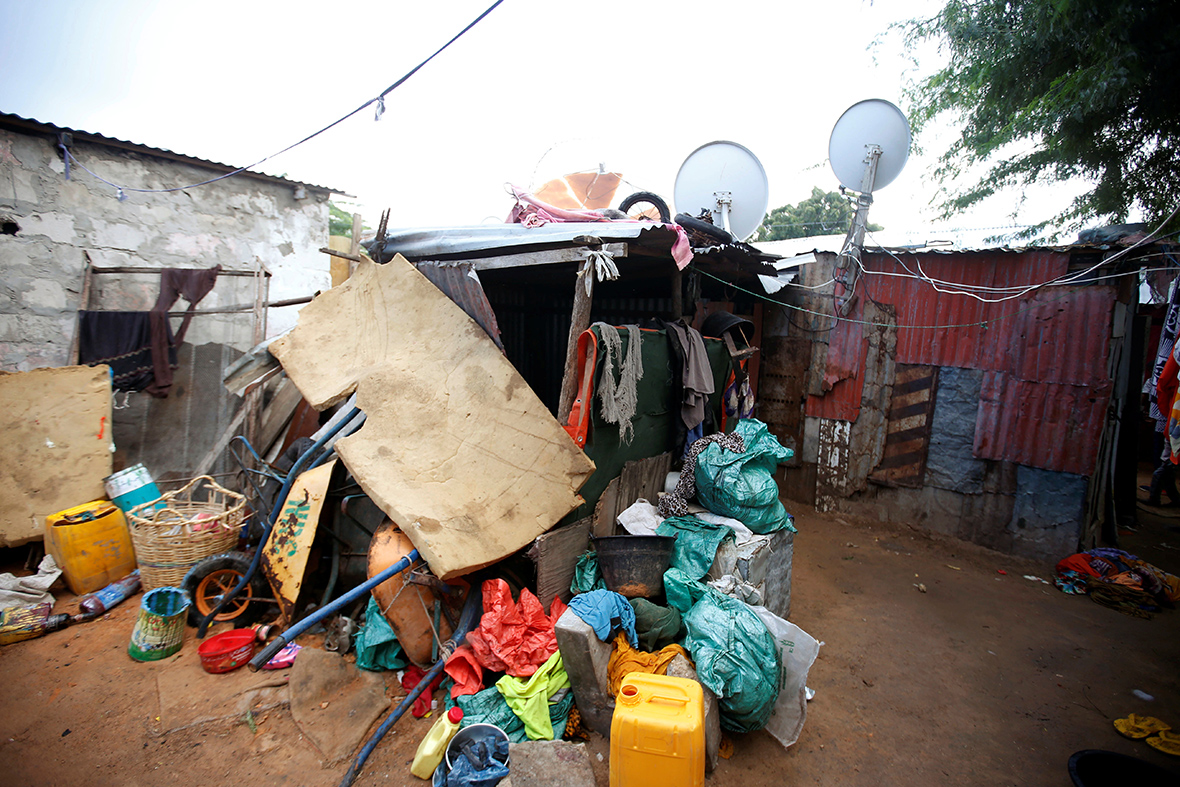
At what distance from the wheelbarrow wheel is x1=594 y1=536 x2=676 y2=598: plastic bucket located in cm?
283

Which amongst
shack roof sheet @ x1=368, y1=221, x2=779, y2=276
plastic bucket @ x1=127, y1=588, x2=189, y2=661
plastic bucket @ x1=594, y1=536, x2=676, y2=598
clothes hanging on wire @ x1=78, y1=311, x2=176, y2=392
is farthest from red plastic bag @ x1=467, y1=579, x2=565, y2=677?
clothes hanging on wire @ x1=78, y1=311, x2=176, y2=392

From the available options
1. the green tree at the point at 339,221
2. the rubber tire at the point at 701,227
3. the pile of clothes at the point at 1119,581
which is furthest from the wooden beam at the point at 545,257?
the green tree at the point at 339,221

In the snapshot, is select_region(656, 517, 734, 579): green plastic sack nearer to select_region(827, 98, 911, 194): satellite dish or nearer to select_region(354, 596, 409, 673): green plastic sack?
select_region(354, 596, 409, 673): green plastic sack

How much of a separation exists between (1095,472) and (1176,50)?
4.54 m

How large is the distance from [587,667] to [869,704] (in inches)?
85.5

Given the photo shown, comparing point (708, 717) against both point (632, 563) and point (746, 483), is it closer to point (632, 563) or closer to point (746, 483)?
point (632, 563)

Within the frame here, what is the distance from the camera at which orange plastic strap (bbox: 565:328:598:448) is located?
158 inches

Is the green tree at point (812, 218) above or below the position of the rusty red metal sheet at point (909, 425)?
above

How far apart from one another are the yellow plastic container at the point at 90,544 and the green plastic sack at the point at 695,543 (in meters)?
4.87

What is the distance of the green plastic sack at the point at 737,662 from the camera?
2980mm

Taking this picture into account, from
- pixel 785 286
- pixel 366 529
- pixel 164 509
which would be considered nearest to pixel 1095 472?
pixel 785 286

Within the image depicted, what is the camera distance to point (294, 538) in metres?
4.03

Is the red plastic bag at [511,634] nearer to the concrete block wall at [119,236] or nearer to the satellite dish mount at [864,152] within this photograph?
the concrete block wall at [119,236]

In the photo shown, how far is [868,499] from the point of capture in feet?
23.3
